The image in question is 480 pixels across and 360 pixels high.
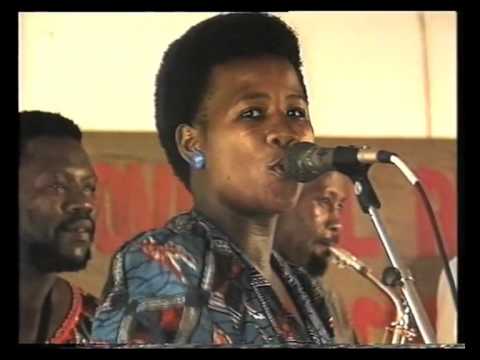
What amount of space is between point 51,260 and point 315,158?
654 mm

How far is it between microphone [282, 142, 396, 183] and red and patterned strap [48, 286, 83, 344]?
1.83ft

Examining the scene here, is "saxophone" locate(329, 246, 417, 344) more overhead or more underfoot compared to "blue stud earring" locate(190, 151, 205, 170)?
more underfoot

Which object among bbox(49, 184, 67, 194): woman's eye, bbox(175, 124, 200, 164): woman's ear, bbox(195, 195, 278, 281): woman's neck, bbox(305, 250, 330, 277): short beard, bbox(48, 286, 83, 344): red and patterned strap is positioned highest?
bbox(175, 124, 200, 164): woman's ear

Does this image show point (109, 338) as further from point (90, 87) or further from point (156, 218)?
point (90, 87)

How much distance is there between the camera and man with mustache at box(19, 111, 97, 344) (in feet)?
6.77

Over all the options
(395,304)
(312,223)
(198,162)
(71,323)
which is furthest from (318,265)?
(71,323)

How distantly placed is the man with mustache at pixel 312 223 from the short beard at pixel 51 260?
459 mm

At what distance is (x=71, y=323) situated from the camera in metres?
2.06

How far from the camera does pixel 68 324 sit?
2.06m

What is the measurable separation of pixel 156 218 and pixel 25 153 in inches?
13.3

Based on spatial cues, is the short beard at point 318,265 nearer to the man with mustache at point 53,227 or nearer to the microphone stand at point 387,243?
the microphone stand at point 387,243

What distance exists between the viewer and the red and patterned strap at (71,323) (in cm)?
205

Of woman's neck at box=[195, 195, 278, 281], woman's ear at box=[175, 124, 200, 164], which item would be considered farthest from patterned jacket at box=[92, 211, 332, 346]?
woman's ear at box=[175, 124, 200, 164]

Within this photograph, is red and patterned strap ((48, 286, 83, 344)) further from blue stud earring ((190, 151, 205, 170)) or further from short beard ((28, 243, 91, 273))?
blue stud earring ((190, 151, 205, 170))
